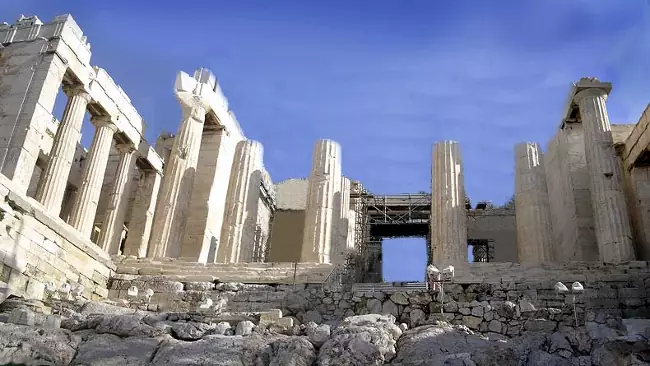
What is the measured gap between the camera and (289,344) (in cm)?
898

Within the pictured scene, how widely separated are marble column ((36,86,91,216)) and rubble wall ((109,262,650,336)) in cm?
281

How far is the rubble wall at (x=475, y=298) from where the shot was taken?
12805mm

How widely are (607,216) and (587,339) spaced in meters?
10.6

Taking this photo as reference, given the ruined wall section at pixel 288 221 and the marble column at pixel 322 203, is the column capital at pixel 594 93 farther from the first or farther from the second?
the ruined wall section at pixel 288 221

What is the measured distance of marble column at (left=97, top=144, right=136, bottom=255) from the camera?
20.0 meters

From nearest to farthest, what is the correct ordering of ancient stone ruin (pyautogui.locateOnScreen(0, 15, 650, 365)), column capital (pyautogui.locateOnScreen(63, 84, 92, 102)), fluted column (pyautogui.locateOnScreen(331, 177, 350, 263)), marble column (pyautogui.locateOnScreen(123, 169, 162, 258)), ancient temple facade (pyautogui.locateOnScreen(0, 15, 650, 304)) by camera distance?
ancient stone ruin (pyautogui.locateOnScreen(0, 15, 650, 365)) < ancient temple facade (pyautogui.locateOnScreen(0, 15, 650, 304)) < column capital (pyautogui.locateOnScreen(63, 84, 92, 102)) < fluted column (pyautogui.locateOnScreen(331, 177, 350, 263)) < marble column (pyautogui.locateOnScreen(123, 169, 162, 258))

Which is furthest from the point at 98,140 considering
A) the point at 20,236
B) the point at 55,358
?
the point at 55,358

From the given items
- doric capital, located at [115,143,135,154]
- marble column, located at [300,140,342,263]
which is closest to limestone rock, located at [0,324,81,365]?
marble column, located at [300,140,342,263]

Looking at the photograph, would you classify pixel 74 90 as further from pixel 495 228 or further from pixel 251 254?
pixel 495 228

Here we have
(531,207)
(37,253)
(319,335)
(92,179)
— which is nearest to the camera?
(319,335)

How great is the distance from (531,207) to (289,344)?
522 inches

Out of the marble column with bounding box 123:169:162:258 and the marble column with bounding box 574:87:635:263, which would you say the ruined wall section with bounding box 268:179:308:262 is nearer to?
the marble column with bounding box 123:169:162:258

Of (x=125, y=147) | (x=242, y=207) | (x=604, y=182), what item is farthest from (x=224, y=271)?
(x=604, y=182)

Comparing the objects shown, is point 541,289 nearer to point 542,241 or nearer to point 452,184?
point 542,241
